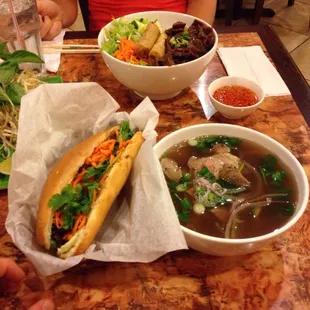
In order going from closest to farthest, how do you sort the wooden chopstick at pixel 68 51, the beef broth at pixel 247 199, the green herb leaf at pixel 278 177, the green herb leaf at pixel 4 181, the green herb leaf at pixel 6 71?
the beef broth at pixel 247 199
the green herb leaf at pixel 278 177
the green herb leaf at pixel 4 181
the green herb leaf at pixel 6 71
the wooden chopstick at pixel 68 51

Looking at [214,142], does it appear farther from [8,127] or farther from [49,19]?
[49,19]

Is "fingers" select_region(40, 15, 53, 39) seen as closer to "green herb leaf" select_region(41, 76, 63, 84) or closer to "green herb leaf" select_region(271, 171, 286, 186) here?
"green herb leaf" select_region(41, 76, 63, 84)

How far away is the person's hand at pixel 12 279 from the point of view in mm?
796

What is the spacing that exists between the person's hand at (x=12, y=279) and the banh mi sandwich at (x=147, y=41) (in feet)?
3.01

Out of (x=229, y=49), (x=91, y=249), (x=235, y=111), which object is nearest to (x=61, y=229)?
(x=91, y=249)

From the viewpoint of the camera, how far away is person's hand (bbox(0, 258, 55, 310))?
80cm

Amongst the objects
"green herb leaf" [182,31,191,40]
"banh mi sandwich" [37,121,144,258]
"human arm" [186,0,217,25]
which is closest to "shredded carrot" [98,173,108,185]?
"banh mi sandwich" [37,121,144,258]

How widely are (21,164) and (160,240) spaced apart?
17.9 inches

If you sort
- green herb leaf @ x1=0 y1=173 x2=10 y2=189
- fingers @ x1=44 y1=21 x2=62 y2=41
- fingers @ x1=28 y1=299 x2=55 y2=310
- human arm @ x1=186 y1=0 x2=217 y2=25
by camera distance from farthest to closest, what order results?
1. human arm @ x1=186 y1=0 x2=217 y2=25
2. fingers @ x1=44 y1=21 x2=62 y2=41
3. green herb leaf @ x1=0 y1=173 x2=10 y2=189
4. fingers @ x1=28 y1=299 x2=55 y2=310

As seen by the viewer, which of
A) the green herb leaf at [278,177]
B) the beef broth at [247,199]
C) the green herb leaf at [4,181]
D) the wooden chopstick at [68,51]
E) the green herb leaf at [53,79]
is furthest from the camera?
the wooden chopstick at [68,51]

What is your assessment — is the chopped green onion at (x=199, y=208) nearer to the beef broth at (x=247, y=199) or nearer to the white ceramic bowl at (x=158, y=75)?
the beef broth at (x=247, y=199)

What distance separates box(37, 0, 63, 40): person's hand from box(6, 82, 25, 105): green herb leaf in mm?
611

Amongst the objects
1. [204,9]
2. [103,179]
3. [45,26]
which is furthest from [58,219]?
[204,9]

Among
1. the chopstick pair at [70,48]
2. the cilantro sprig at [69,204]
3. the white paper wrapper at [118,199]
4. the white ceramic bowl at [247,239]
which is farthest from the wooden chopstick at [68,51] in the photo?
the cilantro sprig at [69,204]
